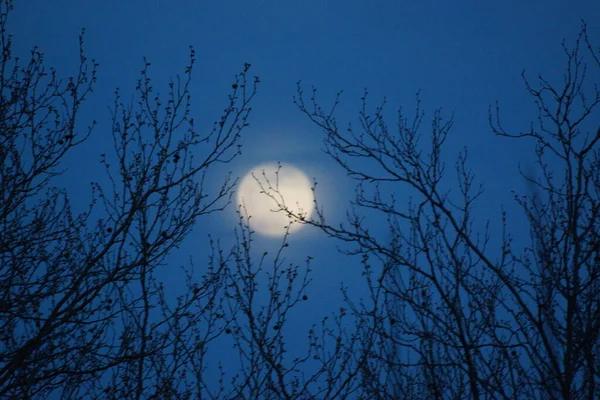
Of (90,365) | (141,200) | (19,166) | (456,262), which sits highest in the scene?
(19,166)

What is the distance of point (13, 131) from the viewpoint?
4664 millimetres

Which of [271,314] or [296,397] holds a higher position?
[271,314]

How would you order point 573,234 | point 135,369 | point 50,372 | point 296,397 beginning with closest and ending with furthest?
point 573,234
point 50,372
point 296,397
point 135,369

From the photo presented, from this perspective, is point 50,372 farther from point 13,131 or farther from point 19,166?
point 13,131

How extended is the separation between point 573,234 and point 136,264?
349 centimetres

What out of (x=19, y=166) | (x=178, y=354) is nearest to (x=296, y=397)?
(x=178, y=354)

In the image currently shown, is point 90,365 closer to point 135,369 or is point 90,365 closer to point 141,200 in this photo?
point 135,369

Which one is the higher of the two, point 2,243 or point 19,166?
point 19,166

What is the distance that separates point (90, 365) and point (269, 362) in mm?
1799

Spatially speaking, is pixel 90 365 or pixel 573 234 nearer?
pixel 573 234

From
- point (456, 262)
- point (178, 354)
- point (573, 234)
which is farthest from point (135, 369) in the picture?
point (573, 234)

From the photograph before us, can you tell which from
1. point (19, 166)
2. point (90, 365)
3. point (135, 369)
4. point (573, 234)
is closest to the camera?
point (573, 234)

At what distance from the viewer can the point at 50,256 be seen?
466 cm

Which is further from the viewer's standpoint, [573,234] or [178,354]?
[178,354]
